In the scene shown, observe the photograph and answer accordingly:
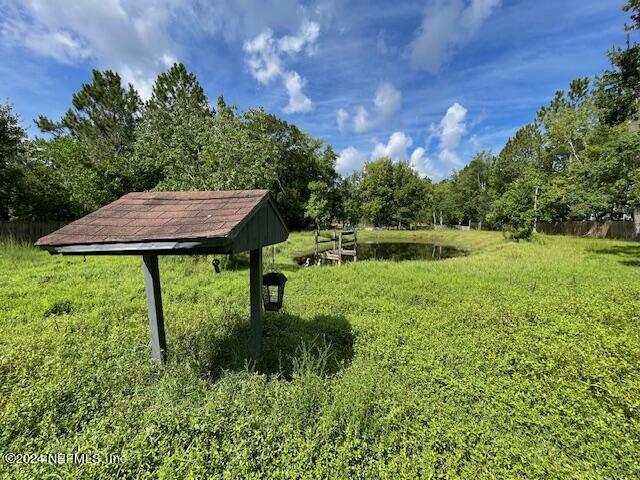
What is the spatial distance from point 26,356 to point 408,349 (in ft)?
18.3

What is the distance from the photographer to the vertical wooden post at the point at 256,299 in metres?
4.11

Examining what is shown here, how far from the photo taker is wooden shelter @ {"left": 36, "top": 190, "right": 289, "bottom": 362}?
9.02ft

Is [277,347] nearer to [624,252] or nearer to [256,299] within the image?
[256,299]

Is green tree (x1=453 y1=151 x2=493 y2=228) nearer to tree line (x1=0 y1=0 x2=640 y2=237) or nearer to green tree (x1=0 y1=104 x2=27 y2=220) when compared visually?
tree line (x1=0 y1=0 x2=640 y2=237)

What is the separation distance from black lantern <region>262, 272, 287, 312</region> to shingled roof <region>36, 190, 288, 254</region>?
0.78 m

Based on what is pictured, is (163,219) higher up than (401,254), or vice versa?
(163,219)

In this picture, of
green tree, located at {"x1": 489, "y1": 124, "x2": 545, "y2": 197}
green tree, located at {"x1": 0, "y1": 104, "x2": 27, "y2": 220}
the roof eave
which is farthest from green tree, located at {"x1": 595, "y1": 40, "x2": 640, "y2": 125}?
green tree, located at {"x1": 0, "y1": 104, "x2": 27, "y2": 220}

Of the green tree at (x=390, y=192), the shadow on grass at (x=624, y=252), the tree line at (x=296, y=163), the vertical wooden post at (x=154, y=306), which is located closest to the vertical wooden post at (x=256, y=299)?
the vertical wooden post at (x=154, y=306)

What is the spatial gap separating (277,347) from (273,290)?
0.95 metres

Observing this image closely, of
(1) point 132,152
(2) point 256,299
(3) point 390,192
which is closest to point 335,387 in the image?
(2) point 256,299

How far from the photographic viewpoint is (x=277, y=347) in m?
4.86

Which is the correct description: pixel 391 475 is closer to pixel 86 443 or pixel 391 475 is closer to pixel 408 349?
pixel 408 349

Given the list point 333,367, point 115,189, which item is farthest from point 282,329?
point 115,189

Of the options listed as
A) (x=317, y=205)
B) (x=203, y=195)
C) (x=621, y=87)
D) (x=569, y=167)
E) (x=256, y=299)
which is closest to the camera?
(x=203, y=195)
